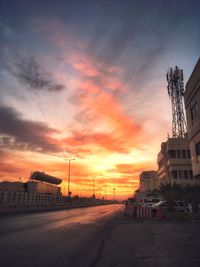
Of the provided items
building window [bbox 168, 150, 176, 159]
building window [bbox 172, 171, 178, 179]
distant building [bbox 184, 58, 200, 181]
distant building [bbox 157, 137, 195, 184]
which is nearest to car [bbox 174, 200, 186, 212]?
distant building [bbox 184, 58, 200, 181]

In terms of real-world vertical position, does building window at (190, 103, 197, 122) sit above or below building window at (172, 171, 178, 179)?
above

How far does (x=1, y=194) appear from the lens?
3625 centimetres

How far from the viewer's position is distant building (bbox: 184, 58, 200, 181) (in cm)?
4341

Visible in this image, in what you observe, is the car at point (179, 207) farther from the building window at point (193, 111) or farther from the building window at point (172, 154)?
the building window at point (172, 154)

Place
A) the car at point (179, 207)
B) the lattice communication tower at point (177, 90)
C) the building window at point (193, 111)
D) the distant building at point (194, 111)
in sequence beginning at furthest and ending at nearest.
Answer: the lattice communication tower at point (177, 90)
the building window at point (193, 111)
the distant building at point (194, 111)
the car at point (179, 207)

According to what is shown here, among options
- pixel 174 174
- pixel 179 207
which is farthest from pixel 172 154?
pixel 179 207

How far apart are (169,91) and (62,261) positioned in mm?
86754

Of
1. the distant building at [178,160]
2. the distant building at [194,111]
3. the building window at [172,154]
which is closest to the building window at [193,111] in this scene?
the distant building at [194,111]

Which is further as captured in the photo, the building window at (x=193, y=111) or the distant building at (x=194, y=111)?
the building window at (x=193, y=111)

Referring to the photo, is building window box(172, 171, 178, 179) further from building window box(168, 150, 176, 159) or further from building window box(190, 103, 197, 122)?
building window box(190, 103, 197, 122)

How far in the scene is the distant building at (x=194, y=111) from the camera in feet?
142

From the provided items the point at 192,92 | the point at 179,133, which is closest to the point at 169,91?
the point at 179,133

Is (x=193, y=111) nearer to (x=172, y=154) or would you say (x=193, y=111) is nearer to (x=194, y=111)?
(x=194, y=111)

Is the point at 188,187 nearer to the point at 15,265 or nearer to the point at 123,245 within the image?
the point at 123,245
